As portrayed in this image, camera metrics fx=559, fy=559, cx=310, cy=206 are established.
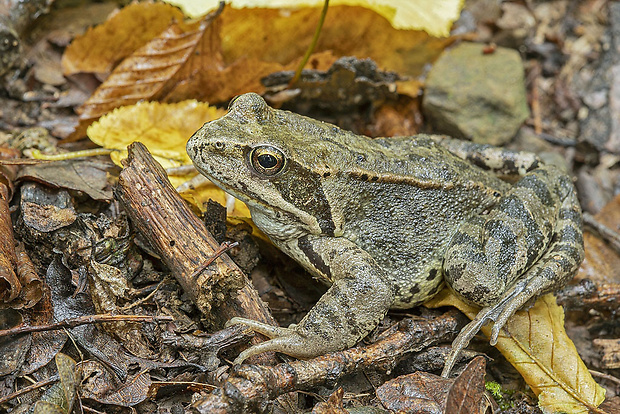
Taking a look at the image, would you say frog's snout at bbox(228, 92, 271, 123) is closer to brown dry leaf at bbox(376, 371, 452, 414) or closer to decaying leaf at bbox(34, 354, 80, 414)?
decaying leaf at bbox(34, 354, 80, 414)

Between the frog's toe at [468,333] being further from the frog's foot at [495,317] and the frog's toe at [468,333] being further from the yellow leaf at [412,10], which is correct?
the yellow leaf at [412,10]

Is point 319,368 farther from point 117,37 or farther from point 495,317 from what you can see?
point 117,37

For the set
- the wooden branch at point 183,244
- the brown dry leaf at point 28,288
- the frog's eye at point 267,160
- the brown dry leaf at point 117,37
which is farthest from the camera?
the brown dry leaf at point 117,37

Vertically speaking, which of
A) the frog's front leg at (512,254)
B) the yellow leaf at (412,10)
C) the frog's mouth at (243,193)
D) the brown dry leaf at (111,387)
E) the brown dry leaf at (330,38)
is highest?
the yellow leaf at (412,10)

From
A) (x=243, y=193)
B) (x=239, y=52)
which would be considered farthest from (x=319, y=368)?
(x=239, y=52)

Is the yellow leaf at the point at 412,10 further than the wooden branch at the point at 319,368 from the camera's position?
Yes

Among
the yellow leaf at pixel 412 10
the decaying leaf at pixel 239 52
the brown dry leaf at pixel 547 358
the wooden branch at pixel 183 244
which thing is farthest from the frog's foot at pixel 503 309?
the yellow leaf at pixel 412 10

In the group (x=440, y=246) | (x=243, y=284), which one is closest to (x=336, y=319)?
(x=243, y=284)

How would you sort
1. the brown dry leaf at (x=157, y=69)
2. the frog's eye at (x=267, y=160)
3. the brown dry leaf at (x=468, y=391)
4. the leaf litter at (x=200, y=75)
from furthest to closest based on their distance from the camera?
the brown dry leaf at (x=157, y=69)
the leaf litter at (x=200, y=75)
the frog's eye at (x=267, y=160)
the brown dry leaf at (x=468, y=391)

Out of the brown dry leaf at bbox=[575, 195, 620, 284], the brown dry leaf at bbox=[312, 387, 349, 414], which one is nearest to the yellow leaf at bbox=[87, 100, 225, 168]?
the brown dry leaf at bbox=[312, 387, 349, 414]

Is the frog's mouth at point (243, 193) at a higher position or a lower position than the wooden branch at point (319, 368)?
higher
